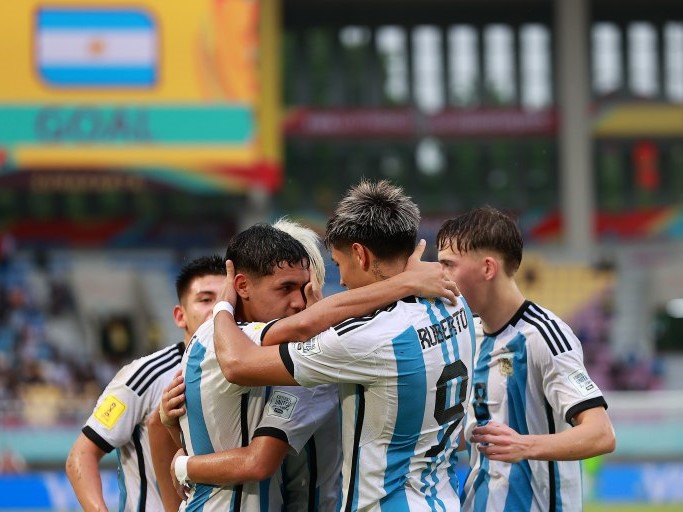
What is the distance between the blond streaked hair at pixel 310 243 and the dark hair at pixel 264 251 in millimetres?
51

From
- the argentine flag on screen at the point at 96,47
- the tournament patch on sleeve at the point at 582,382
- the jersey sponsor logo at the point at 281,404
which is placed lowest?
the tournament patch on sleeve at the point at 582,382

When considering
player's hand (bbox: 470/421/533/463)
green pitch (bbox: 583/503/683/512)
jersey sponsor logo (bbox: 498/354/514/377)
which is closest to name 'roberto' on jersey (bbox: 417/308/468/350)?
player's hand (bbox: 470/421/533/463)

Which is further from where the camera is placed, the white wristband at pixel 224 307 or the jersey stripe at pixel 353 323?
the white wristband at pixel 224 307

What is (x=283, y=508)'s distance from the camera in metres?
3.87

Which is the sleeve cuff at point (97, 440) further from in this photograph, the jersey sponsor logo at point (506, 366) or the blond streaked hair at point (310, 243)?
the jersey sponsor logo at point (506, 366)

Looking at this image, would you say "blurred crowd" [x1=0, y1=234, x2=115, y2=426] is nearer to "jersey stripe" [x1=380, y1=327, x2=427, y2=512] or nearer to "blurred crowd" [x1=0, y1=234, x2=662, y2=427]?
"blurred crowd" [x1=0, y1=234, x2=662, y2=427]

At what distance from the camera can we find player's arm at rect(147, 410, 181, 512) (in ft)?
13.6

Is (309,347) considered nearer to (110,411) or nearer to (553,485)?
(553,485)

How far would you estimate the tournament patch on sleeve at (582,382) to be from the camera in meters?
4.02

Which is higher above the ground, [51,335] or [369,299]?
[369,299]

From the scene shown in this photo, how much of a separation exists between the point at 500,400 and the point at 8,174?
2442cm

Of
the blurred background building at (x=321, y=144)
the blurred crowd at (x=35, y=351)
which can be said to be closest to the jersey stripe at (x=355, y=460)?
the blurred crowd at (x=35, y=351)

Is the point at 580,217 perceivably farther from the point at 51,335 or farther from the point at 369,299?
the point at 369,299

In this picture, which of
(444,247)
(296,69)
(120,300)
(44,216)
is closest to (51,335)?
(120,300)
